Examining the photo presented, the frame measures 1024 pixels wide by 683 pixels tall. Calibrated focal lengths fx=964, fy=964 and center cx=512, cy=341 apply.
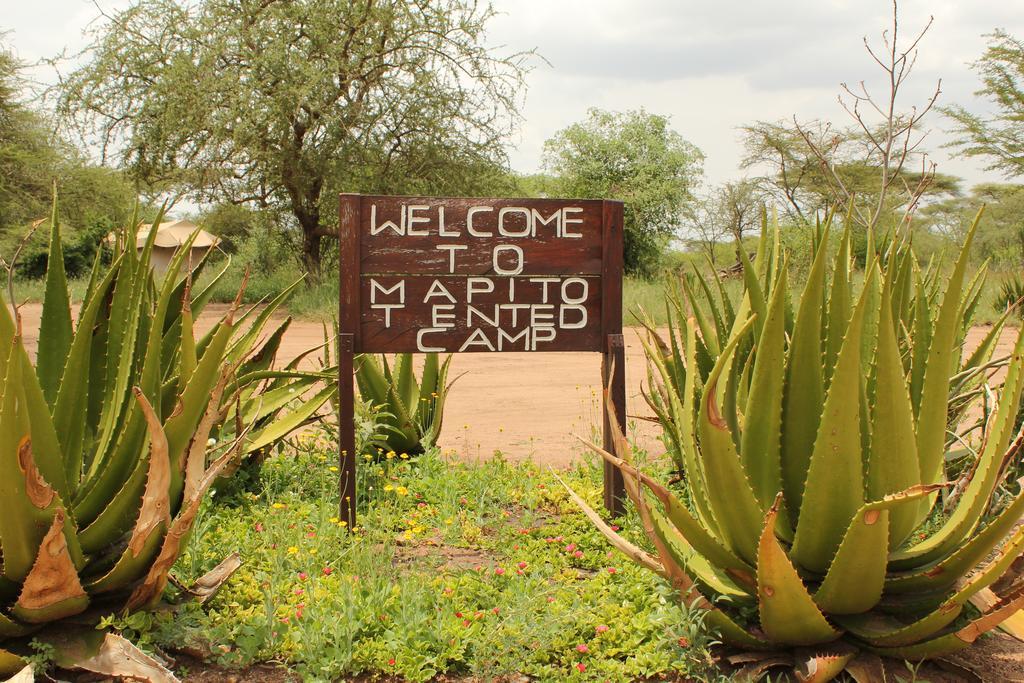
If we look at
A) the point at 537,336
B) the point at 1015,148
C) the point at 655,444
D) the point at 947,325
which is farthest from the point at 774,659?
the point at 1015,148

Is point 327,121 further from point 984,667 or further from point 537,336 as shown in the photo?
point 984,667

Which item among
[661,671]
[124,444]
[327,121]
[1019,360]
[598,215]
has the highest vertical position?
[327,121]

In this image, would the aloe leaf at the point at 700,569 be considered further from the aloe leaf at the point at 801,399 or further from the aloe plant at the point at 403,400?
the aloe plant at the point at 403,400

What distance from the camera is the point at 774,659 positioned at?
2.69 m

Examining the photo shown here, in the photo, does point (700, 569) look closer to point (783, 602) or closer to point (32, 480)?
point (783, 602)

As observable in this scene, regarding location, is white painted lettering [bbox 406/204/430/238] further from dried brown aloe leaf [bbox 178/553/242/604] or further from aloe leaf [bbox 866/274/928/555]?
aloe leaf [bbox 866/274/928/555]

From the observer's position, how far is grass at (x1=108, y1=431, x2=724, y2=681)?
288 cm

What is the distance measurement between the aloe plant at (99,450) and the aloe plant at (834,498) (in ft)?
3.97

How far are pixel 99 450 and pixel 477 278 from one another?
216 centimetres

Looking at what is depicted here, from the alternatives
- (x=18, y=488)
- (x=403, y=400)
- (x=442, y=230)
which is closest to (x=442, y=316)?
(x=442, y=230)

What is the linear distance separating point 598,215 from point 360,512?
1835 millimetres

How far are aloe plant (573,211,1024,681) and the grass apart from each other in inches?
9.5

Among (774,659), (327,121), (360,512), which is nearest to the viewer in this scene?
(774,659)

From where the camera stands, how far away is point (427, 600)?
126 inches
